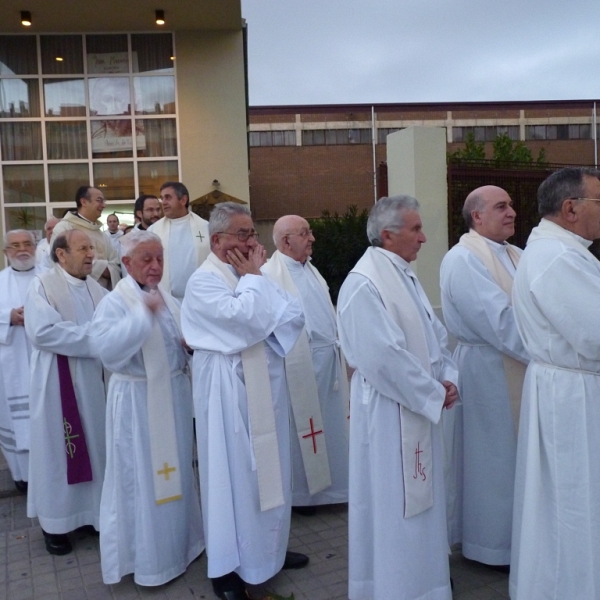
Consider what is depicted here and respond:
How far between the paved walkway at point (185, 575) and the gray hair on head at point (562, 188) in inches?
87.5

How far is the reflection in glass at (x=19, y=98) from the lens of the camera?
12773mm

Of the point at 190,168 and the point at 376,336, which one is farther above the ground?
the point at 190,168

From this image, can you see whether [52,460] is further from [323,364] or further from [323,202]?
[323,202]

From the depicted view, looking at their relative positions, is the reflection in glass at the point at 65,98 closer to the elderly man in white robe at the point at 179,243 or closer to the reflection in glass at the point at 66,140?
the reflection in glass at the point at 66,140

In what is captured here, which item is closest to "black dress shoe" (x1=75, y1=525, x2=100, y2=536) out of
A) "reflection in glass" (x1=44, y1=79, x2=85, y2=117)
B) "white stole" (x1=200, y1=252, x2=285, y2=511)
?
"white stole" (x1=200, y1=252, x2=285, y2=511)

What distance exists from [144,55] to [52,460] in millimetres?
10288

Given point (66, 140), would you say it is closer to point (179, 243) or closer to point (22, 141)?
point (22, 141)

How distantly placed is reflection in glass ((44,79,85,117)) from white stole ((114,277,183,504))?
33.8ft

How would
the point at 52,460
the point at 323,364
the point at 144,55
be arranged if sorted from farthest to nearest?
1. the point at 144,55
2. the point at 323,364
3. the point at 52,460

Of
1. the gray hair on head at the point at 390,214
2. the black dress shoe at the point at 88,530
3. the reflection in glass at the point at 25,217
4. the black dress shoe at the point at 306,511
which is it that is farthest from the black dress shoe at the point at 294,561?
the reflection in glass at the point at 25,217

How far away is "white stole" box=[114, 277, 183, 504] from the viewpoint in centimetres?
395

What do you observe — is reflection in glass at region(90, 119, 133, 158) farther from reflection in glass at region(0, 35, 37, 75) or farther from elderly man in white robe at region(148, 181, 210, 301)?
elderly man in white robe at region(148, 181, 210, 301)

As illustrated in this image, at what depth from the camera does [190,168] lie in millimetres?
12977

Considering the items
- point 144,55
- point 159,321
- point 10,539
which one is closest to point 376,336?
point 159,321
